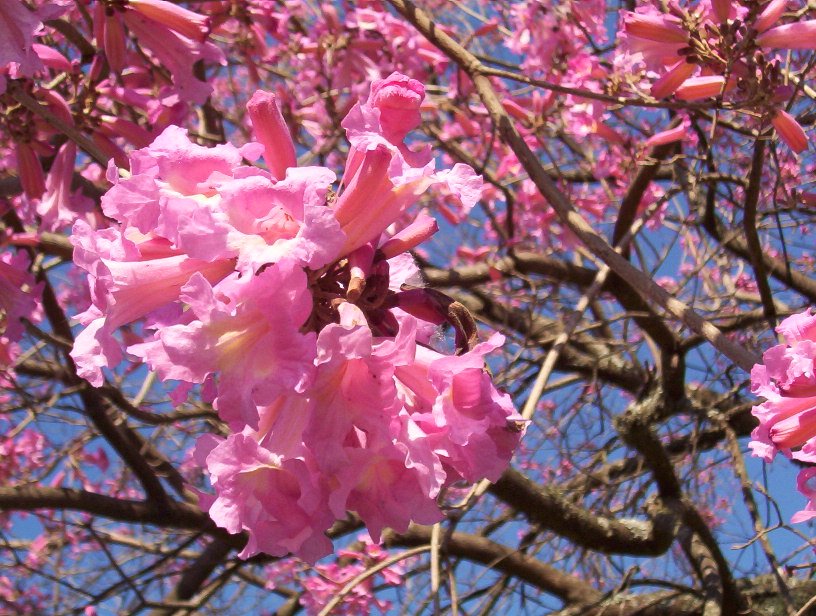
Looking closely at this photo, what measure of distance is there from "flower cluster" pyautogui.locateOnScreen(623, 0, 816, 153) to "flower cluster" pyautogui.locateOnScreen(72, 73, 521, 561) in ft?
3.05

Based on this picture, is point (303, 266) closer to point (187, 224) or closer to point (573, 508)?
point (187, 224)

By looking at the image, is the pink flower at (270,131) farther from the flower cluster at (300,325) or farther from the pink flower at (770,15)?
the pink flower at (770,15)

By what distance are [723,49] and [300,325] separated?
1.24m

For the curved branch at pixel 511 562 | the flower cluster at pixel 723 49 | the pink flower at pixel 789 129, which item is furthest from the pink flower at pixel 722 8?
the curved branch at pixel 511 562

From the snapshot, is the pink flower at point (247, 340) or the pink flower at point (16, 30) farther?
the pink flower at point (16, 30)

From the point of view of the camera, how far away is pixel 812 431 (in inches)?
46.5

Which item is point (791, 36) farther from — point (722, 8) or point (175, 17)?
point (175, 17)

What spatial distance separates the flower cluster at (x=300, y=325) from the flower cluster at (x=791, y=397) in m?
0.42

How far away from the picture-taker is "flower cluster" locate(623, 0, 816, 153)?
1672mm

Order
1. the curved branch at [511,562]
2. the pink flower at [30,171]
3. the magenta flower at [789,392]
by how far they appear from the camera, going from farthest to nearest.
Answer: the curved branch at [511,562] → the pink flower at [30,171] → the magenta flower at [789,392]

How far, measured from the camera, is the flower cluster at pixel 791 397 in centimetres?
116

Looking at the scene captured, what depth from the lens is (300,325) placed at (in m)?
0.90

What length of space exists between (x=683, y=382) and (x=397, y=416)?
3.16 metres

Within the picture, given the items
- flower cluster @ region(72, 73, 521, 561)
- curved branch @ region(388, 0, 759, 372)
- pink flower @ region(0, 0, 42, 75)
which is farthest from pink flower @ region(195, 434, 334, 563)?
pink flower @ region(0, 0, 42, 75)
